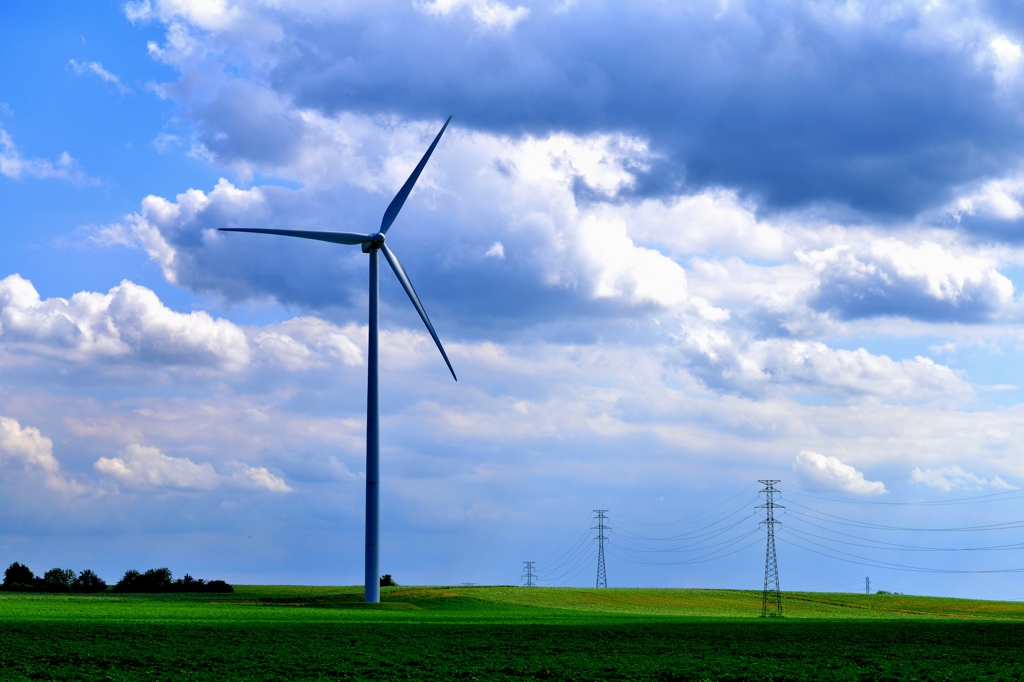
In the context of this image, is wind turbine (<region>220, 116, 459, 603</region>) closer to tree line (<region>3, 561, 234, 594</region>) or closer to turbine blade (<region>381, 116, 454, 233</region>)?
turbine blade (<region>381, 116, 454, 233</region>)

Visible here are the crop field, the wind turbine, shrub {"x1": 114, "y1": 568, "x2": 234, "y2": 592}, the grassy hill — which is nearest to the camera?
the crop field

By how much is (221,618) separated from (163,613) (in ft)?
18.5

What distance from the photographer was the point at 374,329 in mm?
74562

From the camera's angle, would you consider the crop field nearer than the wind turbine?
Yes

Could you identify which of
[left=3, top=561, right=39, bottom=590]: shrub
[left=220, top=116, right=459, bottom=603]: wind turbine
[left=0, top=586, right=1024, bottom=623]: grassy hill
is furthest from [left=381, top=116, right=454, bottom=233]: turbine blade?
[left=3, top=561, right=39, bottom=590]: shrub

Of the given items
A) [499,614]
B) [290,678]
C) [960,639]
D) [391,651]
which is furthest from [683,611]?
[290,678]

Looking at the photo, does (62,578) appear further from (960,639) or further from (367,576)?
(960,639)

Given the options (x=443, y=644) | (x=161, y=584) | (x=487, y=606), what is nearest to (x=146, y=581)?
(x=161, y=584)

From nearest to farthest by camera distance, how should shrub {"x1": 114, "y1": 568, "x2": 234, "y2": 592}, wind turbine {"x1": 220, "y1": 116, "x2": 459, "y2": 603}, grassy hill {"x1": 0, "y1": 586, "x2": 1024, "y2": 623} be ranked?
grassy hill {"x1": 0, "y1": 586, "x2": 1024, "y2": 623} < wind turbine {"x1": 220, "y1": 116, "x2": 459, "y2": 603} < shrub {"x1": 114, "y1": 568, "x2": 234, "y2": 592}

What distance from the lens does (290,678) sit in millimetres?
30656

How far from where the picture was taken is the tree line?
100375mm

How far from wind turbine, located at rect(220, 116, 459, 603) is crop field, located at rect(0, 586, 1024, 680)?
3.68m

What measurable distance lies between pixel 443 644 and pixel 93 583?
246 ft

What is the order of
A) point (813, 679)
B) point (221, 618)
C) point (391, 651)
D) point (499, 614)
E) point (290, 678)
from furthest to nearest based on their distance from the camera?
point (499, 614), point (221, 618), point (391, 651), point (813, 679), point (290, 678)
